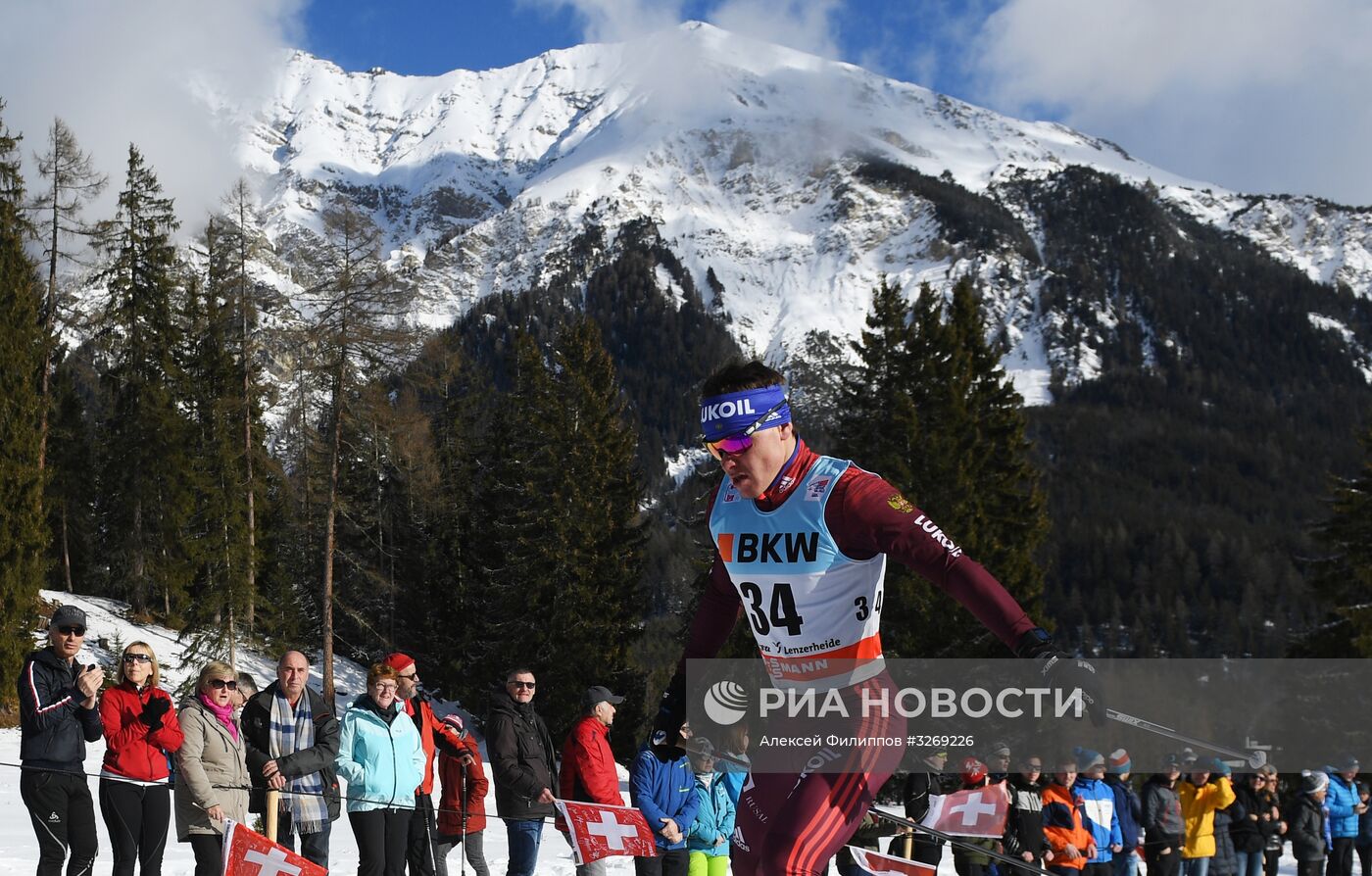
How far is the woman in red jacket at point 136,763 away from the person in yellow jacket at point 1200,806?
10.9 m

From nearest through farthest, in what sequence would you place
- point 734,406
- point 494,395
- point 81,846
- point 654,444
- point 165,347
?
point 734,406 < point 81,846 < point 165,347 < point 494,395 < point 654,444

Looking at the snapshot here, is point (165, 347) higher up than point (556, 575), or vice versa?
point (165, 347)

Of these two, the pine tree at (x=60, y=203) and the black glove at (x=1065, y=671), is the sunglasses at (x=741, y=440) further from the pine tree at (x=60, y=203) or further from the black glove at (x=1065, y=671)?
the pine tree at (x=60, y=203)

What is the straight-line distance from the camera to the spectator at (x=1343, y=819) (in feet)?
50.4

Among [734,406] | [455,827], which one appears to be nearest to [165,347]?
[455,827]

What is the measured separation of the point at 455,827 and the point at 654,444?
156m

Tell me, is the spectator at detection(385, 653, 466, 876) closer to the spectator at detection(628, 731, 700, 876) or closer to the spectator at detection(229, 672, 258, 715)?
the spectator at detection(229, 672, 258, 715)

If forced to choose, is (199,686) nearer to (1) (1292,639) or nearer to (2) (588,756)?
(2) (588,756)

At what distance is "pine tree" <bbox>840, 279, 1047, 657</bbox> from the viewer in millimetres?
29781

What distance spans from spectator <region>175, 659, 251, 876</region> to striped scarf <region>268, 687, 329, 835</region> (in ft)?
0.87

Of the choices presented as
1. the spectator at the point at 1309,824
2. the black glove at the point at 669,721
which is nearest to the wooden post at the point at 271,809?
the black glove at the point at 669,721

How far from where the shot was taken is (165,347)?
137ft

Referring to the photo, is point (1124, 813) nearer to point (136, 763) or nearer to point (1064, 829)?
point (1064, 829)

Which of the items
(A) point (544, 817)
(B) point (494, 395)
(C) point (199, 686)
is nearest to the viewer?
(C) point (199, 686)
